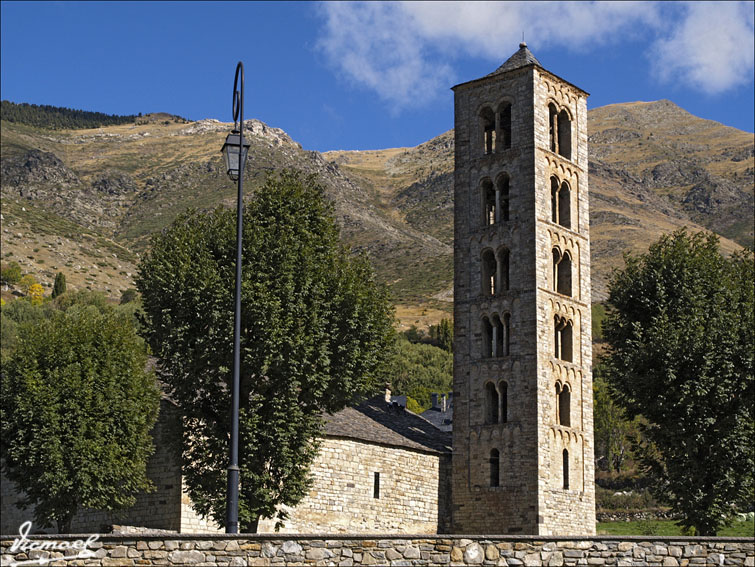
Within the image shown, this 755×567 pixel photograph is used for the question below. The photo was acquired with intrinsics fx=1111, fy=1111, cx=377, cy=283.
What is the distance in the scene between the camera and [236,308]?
85.1ft

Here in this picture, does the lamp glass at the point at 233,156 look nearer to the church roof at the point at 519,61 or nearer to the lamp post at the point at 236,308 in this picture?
the lamp post at the point at 236,308

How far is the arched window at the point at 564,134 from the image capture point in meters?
53.4

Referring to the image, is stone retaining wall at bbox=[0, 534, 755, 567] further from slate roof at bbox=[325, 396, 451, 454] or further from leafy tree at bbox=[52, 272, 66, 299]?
leafy tree at bbox=[52, 272, 66, 299]

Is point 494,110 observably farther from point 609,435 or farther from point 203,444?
point 609,435

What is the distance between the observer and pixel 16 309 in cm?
11400

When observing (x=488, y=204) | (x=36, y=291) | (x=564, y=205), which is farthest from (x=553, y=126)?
(x=36, y=291)

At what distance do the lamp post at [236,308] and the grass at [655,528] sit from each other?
36.1 m

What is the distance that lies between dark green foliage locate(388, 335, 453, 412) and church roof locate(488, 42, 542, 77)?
4985cm

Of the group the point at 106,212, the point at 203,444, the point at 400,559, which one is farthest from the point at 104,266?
the point at 400,559

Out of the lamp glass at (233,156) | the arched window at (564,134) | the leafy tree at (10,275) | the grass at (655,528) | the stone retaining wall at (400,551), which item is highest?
the leafy tree at (10,275)

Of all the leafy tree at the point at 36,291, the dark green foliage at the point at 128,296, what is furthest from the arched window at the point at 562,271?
the leafy tree at the point at 36,291

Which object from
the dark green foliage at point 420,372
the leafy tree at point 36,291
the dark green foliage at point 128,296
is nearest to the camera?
the dark green foliage at point 420,372

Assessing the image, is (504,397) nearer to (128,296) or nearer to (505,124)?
(505,124)

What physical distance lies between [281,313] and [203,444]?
5.07 m
